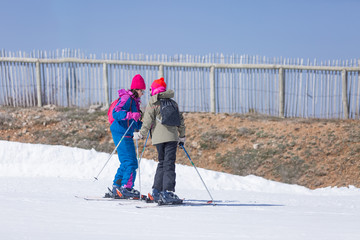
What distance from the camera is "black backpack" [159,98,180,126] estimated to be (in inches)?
314

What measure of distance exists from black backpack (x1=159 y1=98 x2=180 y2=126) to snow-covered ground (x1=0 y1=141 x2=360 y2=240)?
1.26 meters

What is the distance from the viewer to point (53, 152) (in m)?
14.1

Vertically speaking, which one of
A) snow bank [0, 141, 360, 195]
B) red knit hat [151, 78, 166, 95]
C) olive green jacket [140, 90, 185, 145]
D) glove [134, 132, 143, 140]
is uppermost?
red knit hat [151, 78, 166, 95]

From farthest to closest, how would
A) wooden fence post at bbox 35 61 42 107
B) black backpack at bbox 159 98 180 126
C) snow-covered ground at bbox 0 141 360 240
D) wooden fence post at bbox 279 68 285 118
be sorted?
wooden fence post at bbox 35 61 42 107 → wooden fence post at bbox 279 68 285 118 → black backpack at bbox 159 98 180 126 → snow-covered ground at bbox 0 141 360 240

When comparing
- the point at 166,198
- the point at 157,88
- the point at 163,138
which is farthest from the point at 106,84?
the point at 166,198

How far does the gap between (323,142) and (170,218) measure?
402 inches

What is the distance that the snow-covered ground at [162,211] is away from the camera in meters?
6.09

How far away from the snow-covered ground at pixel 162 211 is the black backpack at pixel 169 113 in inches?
49.4

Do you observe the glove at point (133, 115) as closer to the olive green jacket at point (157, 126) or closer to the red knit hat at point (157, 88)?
the olive green jacket at point (157, 126)

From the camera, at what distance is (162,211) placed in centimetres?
760

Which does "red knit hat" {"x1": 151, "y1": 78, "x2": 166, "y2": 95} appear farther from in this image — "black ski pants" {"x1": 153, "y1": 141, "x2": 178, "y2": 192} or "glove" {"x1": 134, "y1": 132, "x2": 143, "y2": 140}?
"black ski pants" {"x1": 153, "y1": 141, "x2": 178, "y2": 192}

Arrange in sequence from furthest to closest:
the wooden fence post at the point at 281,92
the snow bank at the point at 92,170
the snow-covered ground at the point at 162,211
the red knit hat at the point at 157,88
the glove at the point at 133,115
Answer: the wooden fence post at the point at 281,92, the snow bank at the point at 92,170, the glove at the point at 133,115, the red knit hat at the point at 157,88, the snow-covered ground at the point at 162,211

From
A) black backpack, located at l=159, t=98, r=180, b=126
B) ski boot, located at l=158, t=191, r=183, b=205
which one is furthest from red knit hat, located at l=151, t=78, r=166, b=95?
ski boot, located at l=158, t=191, r=183, b=205

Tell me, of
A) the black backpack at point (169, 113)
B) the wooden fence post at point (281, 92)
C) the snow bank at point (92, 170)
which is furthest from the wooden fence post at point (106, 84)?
the black backpack at point (169, 113)
